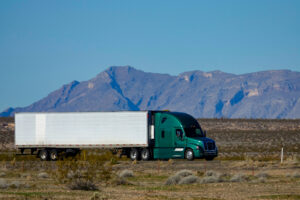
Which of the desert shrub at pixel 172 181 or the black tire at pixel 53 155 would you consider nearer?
the desert shrub at pixel 172 181

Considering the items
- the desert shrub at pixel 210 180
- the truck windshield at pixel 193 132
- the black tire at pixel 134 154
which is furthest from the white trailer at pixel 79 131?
the desert shrub at pixel 210 180

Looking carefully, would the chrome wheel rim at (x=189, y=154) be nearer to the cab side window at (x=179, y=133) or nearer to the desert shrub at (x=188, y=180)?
the cab side window at (x=179, y=133)

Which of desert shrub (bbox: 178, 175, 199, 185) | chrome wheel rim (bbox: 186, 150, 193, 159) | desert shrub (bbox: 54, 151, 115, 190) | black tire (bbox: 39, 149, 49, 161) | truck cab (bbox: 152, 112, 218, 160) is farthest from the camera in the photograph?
black tire (bbox: 39, 149, 49, 161)

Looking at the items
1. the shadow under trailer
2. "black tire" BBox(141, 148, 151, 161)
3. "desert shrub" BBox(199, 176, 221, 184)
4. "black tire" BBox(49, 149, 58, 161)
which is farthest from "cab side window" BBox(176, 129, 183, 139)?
"desert shrub" BBox(199, 176, 221, 184)

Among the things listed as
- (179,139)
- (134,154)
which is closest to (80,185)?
(179,139)

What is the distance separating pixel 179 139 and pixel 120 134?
4.63 meters

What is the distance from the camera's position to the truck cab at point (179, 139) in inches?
1645

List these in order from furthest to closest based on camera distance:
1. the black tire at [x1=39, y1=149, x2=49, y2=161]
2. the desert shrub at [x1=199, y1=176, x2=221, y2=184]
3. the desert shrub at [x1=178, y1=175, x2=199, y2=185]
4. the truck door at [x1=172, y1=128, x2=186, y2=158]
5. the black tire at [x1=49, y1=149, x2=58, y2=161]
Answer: the black tire at [x1=39, y1=149, x2=49, y2=161] → the black tire at [x1=49, y1=149, x2=58, y2=161] → the truck door at [x1=172, y1=128, x2=186, y2=158] → the desert shrub at [x1=199, y1=176, x2=221, y2=184] → the desert shrub at [x1=178, y1=175, x2=199, y2=185]

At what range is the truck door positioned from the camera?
4234 centimetres

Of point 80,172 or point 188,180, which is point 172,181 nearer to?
point 188,180

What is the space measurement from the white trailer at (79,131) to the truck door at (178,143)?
2.08 m

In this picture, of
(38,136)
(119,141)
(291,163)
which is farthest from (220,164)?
(38,136)

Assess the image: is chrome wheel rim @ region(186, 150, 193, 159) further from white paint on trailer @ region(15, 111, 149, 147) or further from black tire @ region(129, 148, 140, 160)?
black tire @ region(129, 148, 140, 160)

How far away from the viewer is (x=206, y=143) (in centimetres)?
4184
